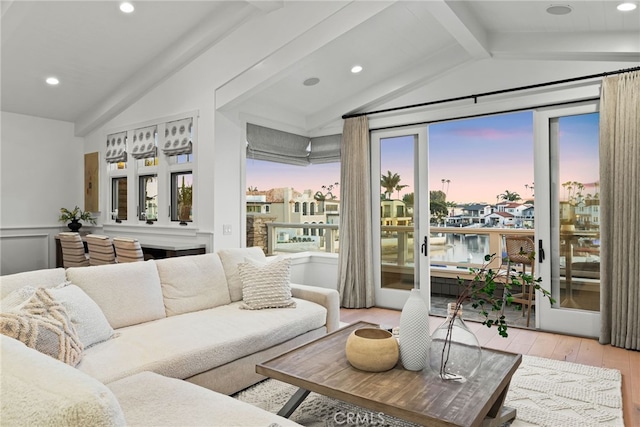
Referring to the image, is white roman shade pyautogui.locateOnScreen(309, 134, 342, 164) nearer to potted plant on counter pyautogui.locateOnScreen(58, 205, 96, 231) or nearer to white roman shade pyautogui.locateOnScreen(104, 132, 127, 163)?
white roman shade pyautogui.locateOnScreen(104, 132, 127, 163)

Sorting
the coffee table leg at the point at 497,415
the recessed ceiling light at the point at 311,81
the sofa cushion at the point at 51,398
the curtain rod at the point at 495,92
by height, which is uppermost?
the recessed ceiling light at the point at 311,81

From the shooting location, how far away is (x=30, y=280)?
2.50 m

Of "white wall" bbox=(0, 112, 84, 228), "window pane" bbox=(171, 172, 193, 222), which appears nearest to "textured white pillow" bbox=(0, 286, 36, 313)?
"window pane" bbox=(171, 172, 193, 222)

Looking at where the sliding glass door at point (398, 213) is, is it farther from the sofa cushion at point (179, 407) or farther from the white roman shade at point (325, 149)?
the sofa cushion at point (179, 407)

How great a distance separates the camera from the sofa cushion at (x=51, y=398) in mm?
863

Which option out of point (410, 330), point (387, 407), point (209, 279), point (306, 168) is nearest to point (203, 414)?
point (387, 407)

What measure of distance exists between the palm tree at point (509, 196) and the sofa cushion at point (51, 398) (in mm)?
7100

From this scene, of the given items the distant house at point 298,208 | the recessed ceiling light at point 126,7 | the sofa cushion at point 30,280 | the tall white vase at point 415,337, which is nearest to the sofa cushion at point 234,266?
the sofa cushion at point 30,280

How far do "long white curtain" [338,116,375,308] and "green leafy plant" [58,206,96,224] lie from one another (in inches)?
153

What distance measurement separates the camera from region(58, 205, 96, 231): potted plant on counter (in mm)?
6074

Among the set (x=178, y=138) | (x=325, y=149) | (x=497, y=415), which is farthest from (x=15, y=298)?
(x=325, y=149)

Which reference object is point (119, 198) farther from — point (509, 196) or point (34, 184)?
point (509, 196)

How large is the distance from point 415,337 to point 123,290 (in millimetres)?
1967

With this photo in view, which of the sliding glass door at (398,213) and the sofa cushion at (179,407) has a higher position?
the sliding glass door at (398,213)
